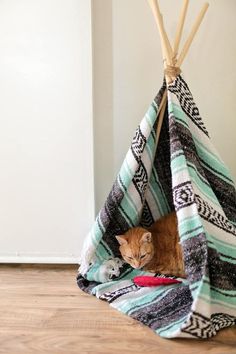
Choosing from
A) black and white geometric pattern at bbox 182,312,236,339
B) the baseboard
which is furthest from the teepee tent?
the baseboard

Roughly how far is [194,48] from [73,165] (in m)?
0.70

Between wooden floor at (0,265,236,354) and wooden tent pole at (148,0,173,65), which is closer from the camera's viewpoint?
wooden floor at (0,265,236,354)

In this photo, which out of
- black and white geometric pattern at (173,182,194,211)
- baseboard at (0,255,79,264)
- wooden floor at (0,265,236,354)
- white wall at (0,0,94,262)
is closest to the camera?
wooden floor at (0,265,236,354)

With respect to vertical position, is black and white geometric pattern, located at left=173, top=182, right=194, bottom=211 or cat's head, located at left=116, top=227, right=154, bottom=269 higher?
black and white geometric pattern, located at left=173, top=182, right=194, bottom=211

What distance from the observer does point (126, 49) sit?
153cm

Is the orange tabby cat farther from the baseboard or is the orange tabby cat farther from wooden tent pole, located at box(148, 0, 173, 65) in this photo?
wooden tent pole, located at box(148, 0, 173, 65)

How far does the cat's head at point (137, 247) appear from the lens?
4.43 feet

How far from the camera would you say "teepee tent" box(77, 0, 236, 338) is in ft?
3.59

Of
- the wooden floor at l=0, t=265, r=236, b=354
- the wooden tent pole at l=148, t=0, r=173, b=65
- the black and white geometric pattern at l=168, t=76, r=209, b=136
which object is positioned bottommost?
the wooden floor at l=0, t=265, r=236, b=354

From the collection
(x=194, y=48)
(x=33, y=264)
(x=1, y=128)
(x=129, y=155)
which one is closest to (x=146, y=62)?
(x=194, y=48)

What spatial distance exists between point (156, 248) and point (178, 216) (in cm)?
31

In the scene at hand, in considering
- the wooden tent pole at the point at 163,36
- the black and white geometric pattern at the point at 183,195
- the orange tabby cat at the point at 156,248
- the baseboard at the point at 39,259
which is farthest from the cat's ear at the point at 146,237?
the wooden tent pole at the point at 163,36

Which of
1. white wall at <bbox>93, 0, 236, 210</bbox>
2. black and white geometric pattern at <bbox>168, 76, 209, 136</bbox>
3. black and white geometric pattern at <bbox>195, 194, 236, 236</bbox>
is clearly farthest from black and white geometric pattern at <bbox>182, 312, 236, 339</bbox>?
white wall at <bbox>93, 0, 236, 210</bbox>

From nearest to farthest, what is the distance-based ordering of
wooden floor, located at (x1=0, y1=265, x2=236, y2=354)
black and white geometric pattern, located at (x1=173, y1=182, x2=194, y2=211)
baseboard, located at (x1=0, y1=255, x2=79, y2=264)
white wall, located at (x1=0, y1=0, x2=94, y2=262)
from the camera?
wooden floor, located at (x1=0, y1=265, x2=236, y2=354) < black and white geometric pattern, located at (x1=173, y1=182, x2=194, y2=211) < white wall, located at (x1=0, y1=0, x2=94, y2=262) < baseboard, located at (x1=0, y1=255, x2=79, y2=264)
